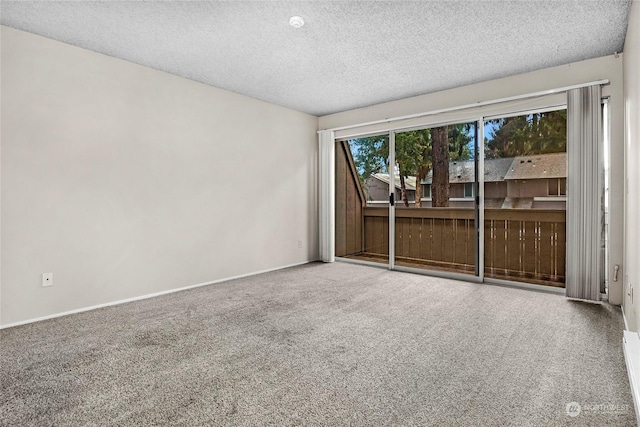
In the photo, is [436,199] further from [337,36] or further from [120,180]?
[120,180]

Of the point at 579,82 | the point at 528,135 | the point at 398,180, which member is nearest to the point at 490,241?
the point at 528,135

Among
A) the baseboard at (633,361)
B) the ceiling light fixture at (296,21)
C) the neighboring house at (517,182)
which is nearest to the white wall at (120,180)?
the ceiling light fixture at (296,21)

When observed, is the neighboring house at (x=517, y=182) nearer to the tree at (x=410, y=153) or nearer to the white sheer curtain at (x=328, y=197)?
the tree at (x=410, y=153)

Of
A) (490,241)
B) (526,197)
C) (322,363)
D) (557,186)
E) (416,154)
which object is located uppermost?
(416,154)

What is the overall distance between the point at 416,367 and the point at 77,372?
2032 millimetres

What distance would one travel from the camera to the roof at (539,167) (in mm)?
3811

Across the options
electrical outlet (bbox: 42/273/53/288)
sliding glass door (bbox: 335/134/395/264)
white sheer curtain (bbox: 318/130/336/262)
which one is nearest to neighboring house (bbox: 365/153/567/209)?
sliding glass door (bbox: 335/134/395/264)

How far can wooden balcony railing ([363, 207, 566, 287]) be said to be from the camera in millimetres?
4004

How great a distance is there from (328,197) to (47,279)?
3716 mm

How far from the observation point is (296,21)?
2682 mm

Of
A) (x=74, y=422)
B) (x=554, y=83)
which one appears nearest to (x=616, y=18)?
(x=554, y=83)

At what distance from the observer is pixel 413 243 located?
502 cm

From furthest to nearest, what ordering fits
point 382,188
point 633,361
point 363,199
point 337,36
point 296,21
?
point 363,199 → point 382,188 → point 337,36 → point 296,21 → point 633,361

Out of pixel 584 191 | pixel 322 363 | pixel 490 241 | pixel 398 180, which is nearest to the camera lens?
pixel 322 363
